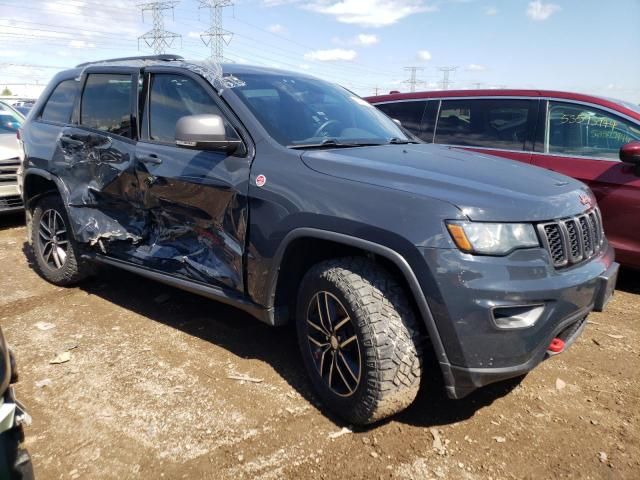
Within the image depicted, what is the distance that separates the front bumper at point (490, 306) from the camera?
214 centimetres

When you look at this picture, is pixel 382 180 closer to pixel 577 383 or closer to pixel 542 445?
pixel 542 445

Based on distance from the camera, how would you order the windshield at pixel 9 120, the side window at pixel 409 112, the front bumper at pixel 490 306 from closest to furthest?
the front bumper at pixel 490 306
the side window at pixel 409 112
the windshield at pixel 9 120

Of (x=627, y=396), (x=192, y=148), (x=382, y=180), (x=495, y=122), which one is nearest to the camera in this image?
(x=382, y=180)

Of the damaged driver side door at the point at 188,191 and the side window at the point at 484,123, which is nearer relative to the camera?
the damaged driver side door at the point at 188,191

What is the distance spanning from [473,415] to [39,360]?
271cm

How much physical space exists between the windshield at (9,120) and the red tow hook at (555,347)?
8.10 m

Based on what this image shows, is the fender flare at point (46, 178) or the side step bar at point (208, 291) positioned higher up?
the fender flare at point (46, 178)

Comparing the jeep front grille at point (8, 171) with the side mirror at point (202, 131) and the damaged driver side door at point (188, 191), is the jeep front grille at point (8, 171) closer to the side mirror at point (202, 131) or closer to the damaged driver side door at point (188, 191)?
the damaged driver side door at point (188, 191)

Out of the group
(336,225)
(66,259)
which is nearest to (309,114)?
(336,225)

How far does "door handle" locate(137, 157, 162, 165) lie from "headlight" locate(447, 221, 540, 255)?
2074 millimetres

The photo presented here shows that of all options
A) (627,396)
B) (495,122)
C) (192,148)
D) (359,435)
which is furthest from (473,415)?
(495,122)

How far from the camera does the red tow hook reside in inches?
93.4

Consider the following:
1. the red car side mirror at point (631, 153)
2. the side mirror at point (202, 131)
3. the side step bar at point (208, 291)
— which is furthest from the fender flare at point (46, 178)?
the red car side mirror at point (631, 153)

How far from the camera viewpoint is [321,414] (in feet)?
9.03
